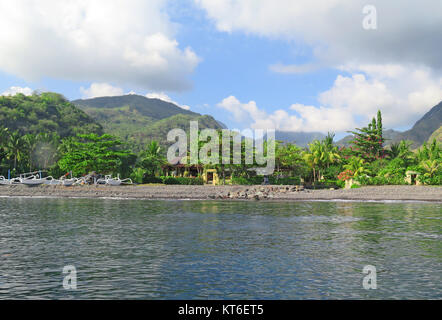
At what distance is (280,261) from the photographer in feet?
50.4

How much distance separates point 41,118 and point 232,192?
9970 centimetres

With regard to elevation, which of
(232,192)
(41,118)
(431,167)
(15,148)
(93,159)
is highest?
(41,118)

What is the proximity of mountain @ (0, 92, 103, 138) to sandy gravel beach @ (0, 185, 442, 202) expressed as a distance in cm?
6387

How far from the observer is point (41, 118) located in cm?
13350

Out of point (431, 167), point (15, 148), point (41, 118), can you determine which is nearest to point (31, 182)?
point (15, 148)

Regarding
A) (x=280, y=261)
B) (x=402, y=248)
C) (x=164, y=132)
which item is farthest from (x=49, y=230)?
(x=164, y=132)

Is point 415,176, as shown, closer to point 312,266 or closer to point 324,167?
point 324,167

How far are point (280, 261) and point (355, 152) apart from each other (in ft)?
196

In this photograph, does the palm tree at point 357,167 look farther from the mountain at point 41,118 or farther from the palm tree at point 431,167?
the mountain at point 41,118

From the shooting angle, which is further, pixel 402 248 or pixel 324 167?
pixel 324 167

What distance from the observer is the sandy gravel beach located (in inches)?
2015

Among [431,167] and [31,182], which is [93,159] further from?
[431,167]
